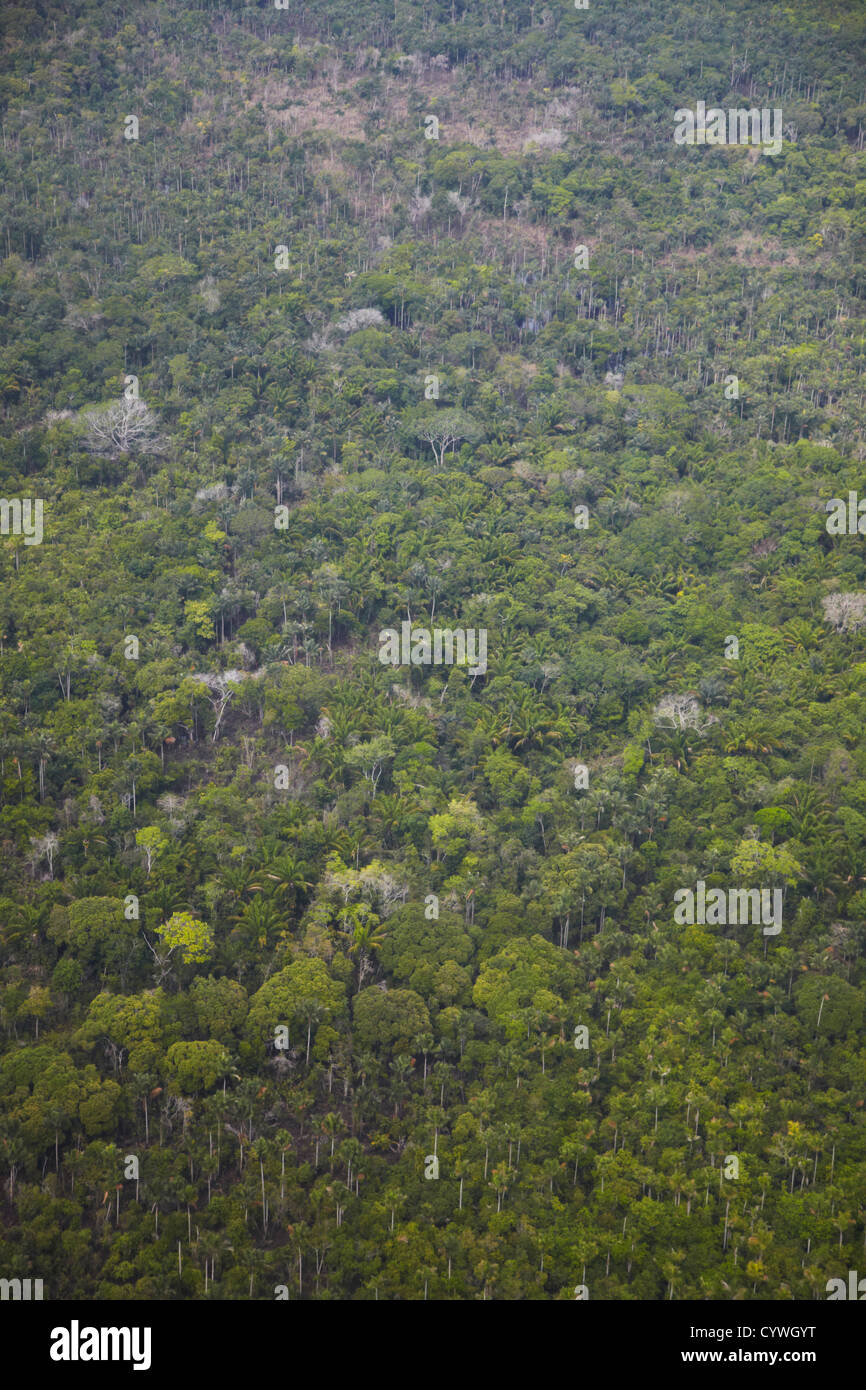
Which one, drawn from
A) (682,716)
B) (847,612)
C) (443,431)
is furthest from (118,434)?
(847,612)

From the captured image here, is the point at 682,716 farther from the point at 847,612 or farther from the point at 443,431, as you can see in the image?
the point at 443,431

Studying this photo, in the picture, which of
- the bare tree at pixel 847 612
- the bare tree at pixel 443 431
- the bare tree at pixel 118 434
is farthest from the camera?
the bare tree at pixel 443 431

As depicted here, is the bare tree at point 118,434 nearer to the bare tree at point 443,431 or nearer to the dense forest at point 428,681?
the dense forest at point 428,681

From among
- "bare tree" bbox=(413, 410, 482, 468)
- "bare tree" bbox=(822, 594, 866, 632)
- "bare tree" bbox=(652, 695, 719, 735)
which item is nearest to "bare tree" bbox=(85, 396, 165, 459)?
"bare tree" bbox=(413, 410, 482, 468)

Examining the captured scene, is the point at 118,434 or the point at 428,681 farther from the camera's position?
the point at 118,434

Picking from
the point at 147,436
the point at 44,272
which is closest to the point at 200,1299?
the point at 147,436

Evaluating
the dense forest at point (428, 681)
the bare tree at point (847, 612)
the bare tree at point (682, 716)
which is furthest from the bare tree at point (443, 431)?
the bare tree at point (847, 612)

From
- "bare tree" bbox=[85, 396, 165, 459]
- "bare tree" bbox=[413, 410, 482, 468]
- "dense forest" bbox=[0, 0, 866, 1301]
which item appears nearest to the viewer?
"dense forest" bbox=[0, 0, 866, 1301]

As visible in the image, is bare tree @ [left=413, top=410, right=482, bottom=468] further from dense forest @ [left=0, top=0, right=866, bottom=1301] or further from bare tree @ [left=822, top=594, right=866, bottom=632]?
bare tree @ [left=822, top=594, right=866, bottom=632]

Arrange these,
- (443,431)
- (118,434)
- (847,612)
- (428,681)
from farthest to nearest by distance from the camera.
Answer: (443,431) < (118,434) < (847,612) < (428,681)
